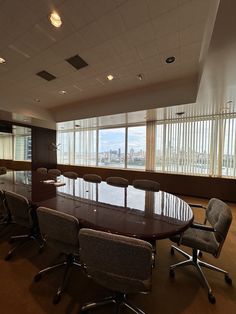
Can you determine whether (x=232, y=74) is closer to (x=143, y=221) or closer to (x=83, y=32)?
(x=83, y=32)

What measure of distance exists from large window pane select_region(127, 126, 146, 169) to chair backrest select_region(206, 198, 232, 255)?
4252 mm

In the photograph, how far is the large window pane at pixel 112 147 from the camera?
673 centimetres

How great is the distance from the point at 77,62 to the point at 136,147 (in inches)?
155

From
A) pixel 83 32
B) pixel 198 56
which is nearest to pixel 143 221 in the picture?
pixel 83 32

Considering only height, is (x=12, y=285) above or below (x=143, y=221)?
below

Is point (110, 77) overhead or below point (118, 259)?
overhead

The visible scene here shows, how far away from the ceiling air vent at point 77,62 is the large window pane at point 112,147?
12.3 feet

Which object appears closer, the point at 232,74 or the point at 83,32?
the point at 83,32

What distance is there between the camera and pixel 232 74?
7.94 feet

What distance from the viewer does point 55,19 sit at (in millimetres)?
1999

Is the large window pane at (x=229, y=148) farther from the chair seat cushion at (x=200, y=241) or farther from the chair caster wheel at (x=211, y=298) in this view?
the chair caster wheel at (x=211, y=298)

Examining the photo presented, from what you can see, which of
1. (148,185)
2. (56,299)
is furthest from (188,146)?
(56,299)

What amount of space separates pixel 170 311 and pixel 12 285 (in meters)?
1.54

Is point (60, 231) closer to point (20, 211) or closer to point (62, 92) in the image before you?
point (20, 211)
